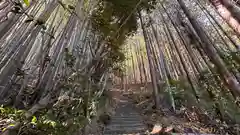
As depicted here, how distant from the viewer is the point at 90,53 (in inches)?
197

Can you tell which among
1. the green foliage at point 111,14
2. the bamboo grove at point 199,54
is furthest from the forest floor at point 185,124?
the green foliage at point 111,14

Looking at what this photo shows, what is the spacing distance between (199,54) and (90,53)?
233 centimetres

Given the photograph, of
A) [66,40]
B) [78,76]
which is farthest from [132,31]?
[78,76]

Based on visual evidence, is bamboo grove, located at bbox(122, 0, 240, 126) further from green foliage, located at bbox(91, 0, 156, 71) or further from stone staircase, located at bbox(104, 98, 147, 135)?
stone staircase, located at bbox(104, 98, 147, 135)

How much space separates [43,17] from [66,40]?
4.92 ft

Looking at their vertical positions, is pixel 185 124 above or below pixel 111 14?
below

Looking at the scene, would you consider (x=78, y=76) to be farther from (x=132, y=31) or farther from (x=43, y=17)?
(x=132, y=31)

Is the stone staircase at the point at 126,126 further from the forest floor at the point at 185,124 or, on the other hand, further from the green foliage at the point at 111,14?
the green foliage at the point at 111,14

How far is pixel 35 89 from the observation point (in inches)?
126

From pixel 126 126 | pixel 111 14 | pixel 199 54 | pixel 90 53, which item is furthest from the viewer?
pixel 111 14

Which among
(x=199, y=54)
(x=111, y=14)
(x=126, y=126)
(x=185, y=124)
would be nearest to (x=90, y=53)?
(x=111, y=14)

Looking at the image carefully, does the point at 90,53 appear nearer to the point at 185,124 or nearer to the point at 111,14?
the point at 111,14

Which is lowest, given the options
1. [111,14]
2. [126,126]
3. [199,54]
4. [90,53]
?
[126,126]

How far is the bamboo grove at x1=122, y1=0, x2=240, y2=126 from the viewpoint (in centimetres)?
148
